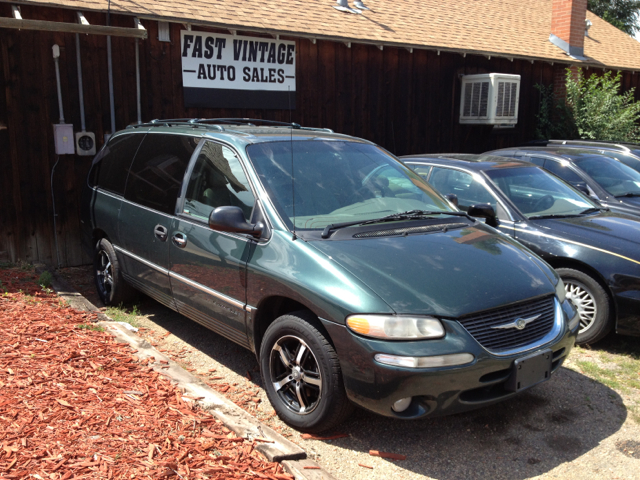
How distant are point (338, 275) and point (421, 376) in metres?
0.75

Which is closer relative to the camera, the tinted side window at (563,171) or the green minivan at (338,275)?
the green minivan at (338,275)

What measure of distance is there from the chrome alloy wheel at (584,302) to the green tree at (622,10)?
109 ft

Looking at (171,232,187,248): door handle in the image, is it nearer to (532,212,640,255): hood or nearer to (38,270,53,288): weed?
(38,270,53,288): weed

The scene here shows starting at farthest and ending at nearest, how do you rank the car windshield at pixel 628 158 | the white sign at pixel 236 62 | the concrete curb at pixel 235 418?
the car windshield at pixel 628 158, the white sign at pixel 236 62, the concrete curb at pixel 235 418

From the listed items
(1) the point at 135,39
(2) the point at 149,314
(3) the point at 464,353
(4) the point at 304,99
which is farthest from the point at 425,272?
(4) the point at 304,99

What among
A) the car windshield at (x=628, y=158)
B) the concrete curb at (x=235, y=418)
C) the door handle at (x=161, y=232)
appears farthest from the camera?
the car windshield at (x=628, y=158)

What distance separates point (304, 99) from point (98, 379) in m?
7.04

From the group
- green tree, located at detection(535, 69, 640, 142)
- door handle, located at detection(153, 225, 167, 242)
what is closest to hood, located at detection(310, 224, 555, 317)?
door handle, located at detection(153, 225, 167, 242)

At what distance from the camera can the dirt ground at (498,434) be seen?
3408 mm

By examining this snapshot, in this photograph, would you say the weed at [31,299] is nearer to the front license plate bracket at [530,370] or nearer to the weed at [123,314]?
the weed at [123,314]


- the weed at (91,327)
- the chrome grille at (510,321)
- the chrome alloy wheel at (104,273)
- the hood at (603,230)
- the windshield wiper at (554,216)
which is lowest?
the weed at (91,327)

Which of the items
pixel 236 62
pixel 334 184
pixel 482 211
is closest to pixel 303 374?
pixel 334 184

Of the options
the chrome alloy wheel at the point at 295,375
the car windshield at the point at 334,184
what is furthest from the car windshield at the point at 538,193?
the chrome alloy wheel at the point at 295,375

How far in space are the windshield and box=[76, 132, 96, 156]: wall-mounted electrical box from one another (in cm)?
673
